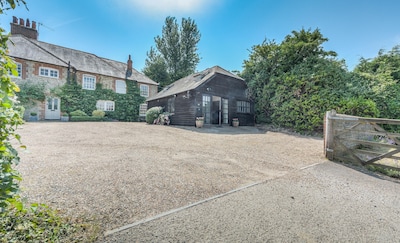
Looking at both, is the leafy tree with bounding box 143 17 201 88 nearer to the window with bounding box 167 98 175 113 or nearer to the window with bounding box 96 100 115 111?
the window with bounding box 96 100 115 111

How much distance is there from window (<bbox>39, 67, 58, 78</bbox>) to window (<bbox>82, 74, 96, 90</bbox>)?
7.12ft

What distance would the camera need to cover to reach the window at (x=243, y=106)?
14.8 m

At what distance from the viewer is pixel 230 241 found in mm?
1731

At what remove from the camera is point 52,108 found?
1530 centimetres

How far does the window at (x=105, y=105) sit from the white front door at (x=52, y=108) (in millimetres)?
3216

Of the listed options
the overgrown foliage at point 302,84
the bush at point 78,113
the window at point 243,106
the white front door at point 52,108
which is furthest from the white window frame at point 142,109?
the overgrown foliage at point 302,84

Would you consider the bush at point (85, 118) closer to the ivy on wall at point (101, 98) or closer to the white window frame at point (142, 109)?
the ivy on wall at point (101, 98)

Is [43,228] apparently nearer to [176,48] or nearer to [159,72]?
[159,72]

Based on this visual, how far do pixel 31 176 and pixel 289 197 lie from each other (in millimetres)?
4390

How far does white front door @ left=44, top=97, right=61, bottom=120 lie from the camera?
591 inches

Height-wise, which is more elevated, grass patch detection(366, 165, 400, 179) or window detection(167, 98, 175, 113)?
window detection(167, 98, 175, 113)

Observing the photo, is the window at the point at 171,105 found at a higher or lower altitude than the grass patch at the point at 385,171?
higher

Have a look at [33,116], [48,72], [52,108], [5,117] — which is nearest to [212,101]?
[5,117]

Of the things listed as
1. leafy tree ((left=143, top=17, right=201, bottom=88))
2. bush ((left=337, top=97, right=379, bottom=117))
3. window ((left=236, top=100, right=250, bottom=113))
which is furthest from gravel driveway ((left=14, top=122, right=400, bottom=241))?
leafy tree ((left=143, top=17, right=201, bottom=88))
